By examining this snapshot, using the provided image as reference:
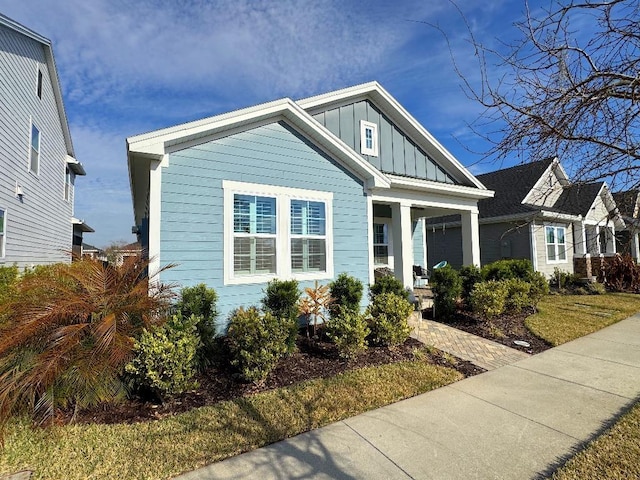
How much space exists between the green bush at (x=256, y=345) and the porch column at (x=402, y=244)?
523cm

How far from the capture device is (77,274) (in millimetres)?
4188

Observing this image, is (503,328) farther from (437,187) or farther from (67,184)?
(67,184)

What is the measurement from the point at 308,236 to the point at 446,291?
3780 millimetres

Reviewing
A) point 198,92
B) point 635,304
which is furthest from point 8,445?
point 635,304

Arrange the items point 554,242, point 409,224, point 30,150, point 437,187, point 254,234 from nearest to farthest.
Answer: point 254,234, point 409,224, point 437,187, point 30,150, point 554,242

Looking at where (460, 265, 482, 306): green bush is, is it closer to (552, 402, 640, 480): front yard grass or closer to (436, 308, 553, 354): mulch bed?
(436, 308, 553, 354): mulch bed

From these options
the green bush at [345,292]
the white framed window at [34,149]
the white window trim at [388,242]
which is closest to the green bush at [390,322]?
the green bush at [345,292]

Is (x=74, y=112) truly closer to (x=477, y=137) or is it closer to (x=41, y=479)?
(x=41, y=479)

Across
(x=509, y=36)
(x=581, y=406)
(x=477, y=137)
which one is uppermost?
(x=509, y=36)

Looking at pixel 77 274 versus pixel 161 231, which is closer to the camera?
pixel 77 274

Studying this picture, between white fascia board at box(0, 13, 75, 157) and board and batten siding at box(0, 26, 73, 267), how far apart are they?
5.9 inches

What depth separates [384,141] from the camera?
1003cm

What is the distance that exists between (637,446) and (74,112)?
20.0 metres

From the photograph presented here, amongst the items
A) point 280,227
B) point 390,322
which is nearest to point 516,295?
point 390,322
